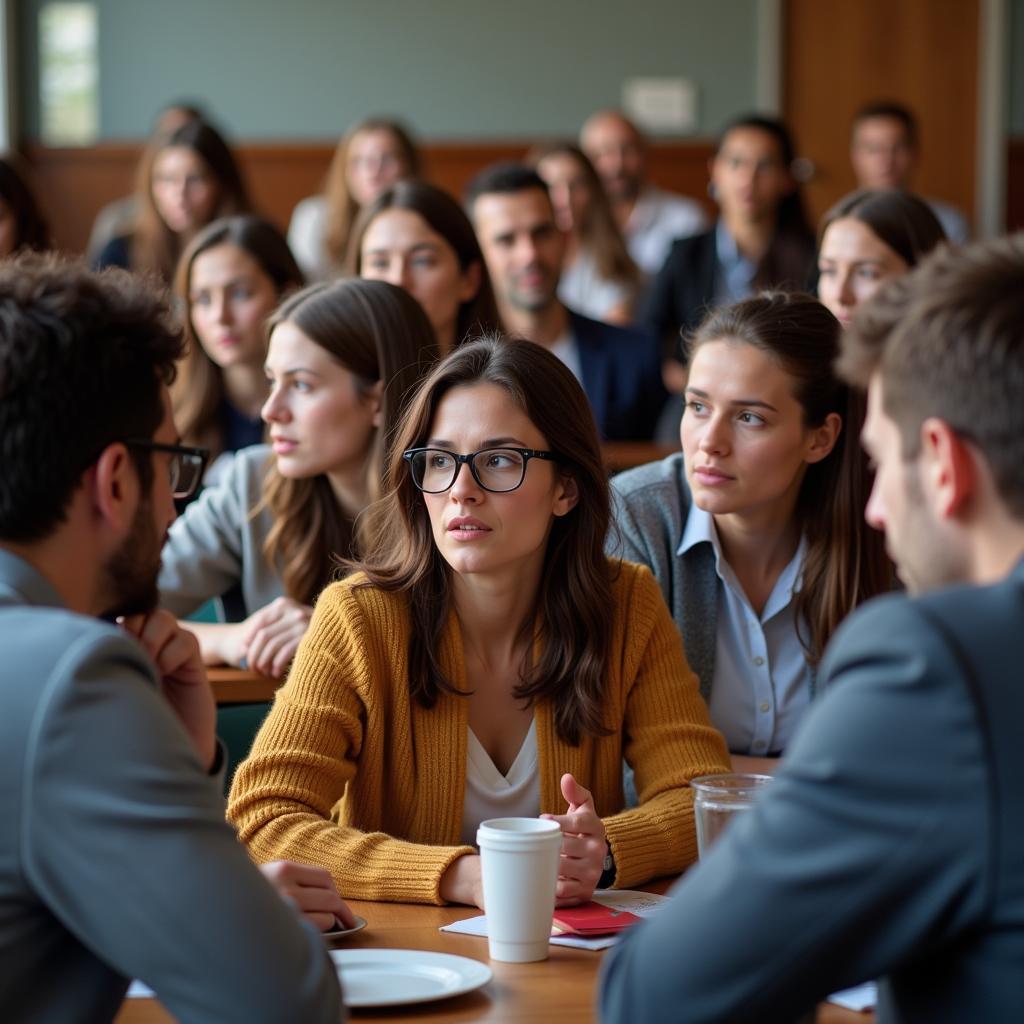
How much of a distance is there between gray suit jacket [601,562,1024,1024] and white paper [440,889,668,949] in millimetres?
440

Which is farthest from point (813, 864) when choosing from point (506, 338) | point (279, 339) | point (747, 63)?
point (747, 63)

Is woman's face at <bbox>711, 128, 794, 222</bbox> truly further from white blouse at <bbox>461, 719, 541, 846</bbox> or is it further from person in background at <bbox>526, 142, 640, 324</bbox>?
white blouse at <bbox>461, 719, 541, 846</bbox>

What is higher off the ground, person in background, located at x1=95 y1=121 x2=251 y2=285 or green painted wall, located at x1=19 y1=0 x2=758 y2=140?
green painted wall, located at x1=19 y1=0 x2=758 y2=140

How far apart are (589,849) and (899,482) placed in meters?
0.65

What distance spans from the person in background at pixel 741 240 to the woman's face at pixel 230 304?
2.19m

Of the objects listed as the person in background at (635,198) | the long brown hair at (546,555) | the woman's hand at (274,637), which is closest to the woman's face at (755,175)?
the person in background at (635,198)

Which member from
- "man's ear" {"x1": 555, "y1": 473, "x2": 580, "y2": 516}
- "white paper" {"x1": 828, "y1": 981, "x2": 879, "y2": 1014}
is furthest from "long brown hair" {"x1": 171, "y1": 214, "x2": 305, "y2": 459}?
"white paper" {"x1": 828, "y1": 981, "x2": 879, "y2": 1014}

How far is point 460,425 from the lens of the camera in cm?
205

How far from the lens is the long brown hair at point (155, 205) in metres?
5.11

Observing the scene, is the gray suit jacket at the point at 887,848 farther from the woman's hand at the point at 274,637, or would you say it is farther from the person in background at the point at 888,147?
the person in background at the point at 888,147

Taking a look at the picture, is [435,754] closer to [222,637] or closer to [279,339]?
[222,637]

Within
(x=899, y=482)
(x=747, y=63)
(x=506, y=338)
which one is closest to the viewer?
(x=899, y=482)

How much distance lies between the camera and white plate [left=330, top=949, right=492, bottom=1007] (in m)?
1.31

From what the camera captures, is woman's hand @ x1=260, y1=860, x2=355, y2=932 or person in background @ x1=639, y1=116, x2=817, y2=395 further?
person in background @ x1=639, y1=116, x2=817, y2=395
